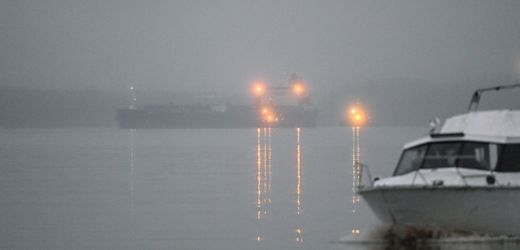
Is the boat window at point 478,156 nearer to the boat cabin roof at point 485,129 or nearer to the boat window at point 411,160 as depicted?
the boat cabin roof at point 485,129

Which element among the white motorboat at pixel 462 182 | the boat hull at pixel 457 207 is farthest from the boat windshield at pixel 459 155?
the boat hull at pixel 457 207

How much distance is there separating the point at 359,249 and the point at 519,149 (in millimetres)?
3712

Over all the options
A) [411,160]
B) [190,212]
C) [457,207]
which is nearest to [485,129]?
[411,160]

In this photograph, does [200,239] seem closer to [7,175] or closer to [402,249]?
[402,249]

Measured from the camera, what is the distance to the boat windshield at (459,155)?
2050 centimetres

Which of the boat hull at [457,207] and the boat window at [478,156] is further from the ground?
the boat window at [478,156]

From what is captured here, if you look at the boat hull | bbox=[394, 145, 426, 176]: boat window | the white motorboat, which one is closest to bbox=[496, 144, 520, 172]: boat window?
the white motorboat

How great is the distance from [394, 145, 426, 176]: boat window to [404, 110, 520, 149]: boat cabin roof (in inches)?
4.6

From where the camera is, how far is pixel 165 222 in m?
33.3

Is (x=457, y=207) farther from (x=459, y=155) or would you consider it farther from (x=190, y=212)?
(x=190, y=212)

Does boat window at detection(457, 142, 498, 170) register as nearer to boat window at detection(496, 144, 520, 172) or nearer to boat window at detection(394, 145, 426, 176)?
boat window at detection(496, 144, 520, 172)

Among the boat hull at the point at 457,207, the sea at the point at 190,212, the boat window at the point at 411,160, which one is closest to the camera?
the boat hull at the point at 457,207

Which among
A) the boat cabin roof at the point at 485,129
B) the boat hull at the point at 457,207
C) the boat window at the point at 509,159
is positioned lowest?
the boat hull at the point at 457,207

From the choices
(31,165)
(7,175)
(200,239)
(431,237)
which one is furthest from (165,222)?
(31,165)
